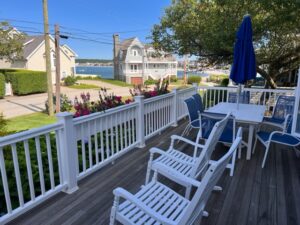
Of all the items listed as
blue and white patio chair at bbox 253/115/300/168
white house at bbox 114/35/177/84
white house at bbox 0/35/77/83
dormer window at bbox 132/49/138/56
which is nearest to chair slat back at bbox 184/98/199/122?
blue and white patio chair at bbox 253/115/300/168

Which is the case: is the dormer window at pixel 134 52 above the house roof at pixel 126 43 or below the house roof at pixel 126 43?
below

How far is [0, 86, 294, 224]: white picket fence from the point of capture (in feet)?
7.30

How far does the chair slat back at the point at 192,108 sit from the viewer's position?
14.0 ft

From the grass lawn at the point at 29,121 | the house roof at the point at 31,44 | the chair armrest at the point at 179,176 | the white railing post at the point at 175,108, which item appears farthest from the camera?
the house roof at the point at 31,44

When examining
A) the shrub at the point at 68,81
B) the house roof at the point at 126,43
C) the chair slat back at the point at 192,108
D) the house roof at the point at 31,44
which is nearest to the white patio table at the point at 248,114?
the chair slat back at the point at 192,108

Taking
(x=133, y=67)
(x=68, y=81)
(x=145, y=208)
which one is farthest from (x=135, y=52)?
(x=145, y=208)

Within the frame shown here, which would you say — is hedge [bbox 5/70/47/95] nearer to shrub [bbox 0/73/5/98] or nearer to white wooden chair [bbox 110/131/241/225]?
shrub [bbox 0/73/5/98]

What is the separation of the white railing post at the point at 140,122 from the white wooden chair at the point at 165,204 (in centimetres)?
201

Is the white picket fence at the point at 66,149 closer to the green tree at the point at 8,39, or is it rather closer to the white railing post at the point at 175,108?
the white railing post at the point at 175,108

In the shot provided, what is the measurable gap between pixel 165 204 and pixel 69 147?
4.40 ft

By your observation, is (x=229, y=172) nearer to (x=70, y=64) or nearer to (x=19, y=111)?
(x=19, y=111)

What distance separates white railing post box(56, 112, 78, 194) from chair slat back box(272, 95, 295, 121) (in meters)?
4.00

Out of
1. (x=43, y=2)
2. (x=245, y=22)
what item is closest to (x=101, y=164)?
(x=245, y=22)

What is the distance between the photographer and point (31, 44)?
2470 cm
